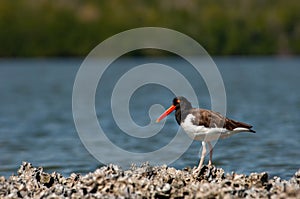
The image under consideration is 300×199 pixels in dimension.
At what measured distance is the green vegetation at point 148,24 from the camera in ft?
481

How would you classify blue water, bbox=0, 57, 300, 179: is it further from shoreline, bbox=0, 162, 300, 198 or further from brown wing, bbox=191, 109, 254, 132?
shoreline, bbox=0, 162, 300, 198

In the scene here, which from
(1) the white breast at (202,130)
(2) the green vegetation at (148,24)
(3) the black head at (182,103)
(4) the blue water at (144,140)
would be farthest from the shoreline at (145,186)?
(2) the green vegetation at (148,24)

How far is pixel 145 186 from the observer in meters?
12.1

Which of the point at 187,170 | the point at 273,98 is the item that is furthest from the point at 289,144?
the point at 273,98

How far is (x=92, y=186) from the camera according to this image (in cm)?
1206

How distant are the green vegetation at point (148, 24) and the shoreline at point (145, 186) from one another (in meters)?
130

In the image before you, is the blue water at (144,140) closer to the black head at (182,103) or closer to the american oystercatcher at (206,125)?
the american oystercatcher at (206,125)

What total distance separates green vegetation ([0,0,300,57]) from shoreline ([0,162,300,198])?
426 feet

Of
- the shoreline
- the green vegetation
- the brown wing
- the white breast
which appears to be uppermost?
the green vegetation

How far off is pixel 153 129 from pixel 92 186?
16.3 m

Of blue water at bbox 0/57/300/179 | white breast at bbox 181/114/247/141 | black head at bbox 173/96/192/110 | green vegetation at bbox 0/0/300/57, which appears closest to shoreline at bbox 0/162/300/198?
white breast at bbox 181/114/247/141

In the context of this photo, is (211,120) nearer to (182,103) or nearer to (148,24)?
(182,103)

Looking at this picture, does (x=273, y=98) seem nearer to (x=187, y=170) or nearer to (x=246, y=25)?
(x=187, y=170)

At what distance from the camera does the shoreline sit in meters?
11.8
